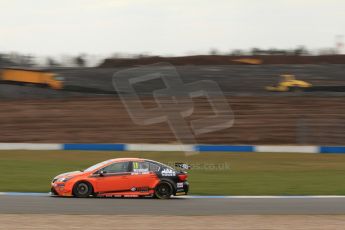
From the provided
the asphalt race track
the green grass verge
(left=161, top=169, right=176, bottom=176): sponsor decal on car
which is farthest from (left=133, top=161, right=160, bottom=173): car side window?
the green grass verge

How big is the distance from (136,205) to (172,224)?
2.40 meters

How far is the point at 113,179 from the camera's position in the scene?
13.2 meters

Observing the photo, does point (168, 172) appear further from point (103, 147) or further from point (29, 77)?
point (29, 77)

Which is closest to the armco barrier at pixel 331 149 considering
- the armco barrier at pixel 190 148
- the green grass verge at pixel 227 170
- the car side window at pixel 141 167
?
the armco barrier at pixel 190 148

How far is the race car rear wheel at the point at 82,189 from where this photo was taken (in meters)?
13.1

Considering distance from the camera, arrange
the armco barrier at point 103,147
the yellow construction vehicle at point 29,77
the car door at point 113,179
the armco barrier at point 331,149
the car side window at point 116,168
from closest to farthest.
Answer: the car door at point 113,179, the car side window at point 116,168, the armco barrier at point 103,147, the armco barrier at point 331,149, the yellow construction vehicle at point 29,77

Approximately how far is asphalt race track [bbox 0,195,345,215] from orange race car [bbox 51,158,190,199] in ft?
0.71

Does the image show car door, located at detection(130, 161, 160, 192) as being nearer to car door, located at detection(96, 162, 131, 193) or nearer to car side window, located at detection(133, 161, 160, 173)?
car side window, located at detection(133, 161, 160, 173)

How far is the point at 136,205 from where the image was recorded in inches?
477

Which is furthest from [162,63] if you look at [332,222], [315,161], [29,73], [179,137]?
[332,222]

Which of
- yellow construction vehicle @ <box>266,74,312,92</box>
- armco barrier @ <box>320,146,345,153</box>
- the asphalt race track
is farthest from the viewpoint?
yellow construction vehicle @ <box>266,74,312,92</box>

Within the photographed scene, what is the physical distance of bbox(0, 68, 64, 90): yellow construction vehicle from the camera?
1485 inches

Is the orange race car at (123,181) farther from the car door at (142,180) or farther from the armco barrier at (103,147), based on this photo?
→ the armco barrier at (103,147)

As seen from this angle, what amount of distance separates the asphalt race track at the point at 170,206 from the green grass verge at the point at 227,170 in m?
1.53
